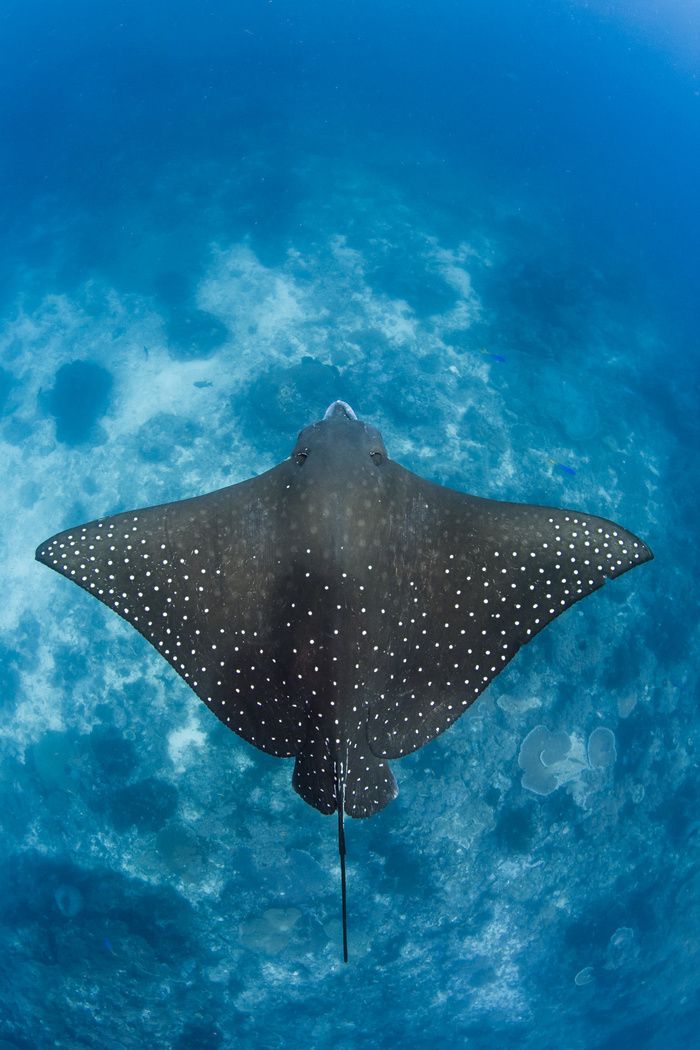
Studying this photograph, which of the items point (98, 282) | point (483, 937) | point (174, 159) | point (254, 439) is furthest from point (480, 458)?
point (174, 159)

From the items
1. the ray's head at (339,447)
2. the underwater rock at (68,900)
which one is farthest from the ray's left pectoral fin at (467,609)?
the underwater rock at (68,900)

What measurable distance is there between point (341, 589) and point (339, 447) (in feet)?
3.98

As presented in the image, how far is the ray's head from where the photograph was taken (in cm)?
493

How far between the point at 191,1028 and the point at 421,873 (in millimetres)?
4823

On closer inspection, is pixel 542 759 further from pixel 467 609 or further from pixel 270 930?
pixel 467 609

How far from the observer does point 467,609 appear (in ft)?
17.0

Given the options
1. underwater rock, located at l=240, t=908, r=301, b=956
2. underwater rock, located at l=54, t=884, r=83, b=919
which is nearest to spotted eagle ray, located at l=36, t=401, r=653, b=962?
underwater rock, located at l=240, t=908, r=301, b=956

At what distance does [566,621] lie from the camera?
1042 cm

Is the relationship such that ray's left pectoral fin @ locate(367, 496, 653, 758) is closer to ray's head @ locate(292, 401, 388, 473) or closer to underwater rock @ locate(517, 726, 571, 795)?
ray's head @ locate(292, 401, 388, 473)

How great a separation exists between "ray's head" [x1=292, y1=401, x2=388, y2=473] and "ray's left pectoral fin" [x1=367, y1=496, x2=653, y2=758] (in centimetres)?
87

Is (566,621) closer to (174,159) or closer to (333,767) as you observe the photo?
(333,767)

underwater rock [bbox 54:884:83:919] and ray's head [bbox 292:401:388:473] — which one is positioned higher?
ray's head [bbox 292:401:388:473]

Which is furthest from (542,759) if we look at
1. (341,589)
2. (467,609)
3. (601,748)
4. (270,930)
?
(341,589)

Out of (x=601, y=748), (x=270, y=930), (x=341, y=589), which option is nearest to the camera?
(x=341, y=589)
